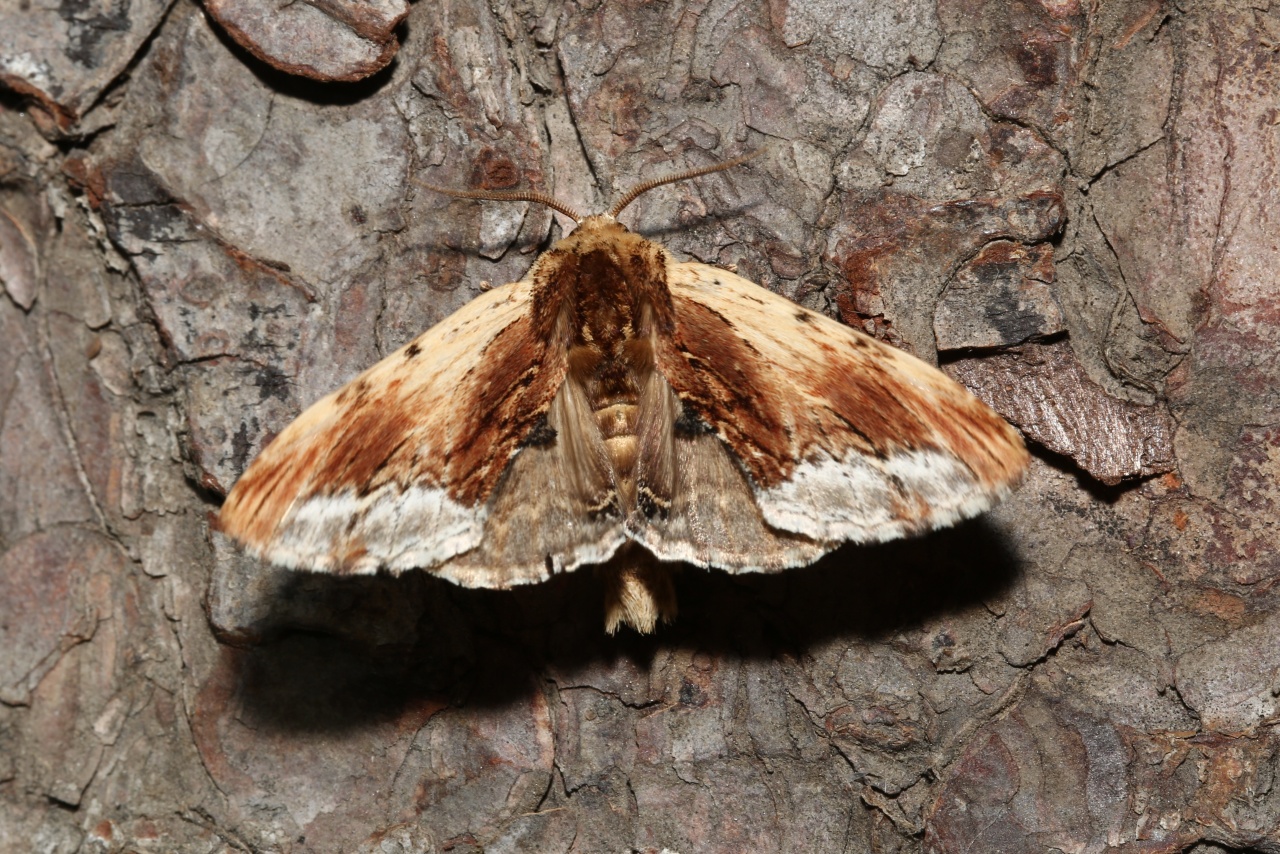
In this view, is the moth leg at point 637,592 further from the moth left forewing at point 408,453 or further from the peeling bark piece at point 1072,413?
the peeling bark piece at point 1072,413

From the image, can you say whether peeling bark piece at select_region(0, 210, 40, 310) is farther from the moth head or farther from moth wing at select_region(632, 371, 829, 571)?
moth wing at select_region(632, 371, 829, 571)

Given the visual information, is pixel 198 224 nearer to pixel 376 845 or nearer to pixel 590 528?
pixel 590 528

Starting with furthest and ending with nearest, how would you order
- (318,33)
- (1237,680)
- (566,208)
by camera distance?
(566,208)
(318,33)
(1237,680)

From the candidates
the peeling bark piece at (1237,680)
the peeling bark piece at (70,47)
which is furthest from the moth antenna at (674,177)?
the peeling bark piece at (1237,680)

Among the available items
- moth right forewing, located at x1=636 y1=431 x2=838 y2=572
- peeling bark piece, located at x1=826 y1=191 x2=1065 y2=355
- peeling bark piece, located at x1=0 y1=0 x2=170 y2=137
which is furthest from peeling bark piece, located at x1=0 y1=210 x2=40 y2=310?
peeling bark piece, located at x1=826 y1=191 x2=1065 y2=355

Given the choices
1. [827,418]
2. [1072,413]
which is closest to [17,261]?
[827,418]

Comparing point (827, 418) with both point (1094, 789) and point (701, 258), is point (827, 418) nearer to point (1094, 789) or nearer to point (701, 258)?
point (701, 258)
